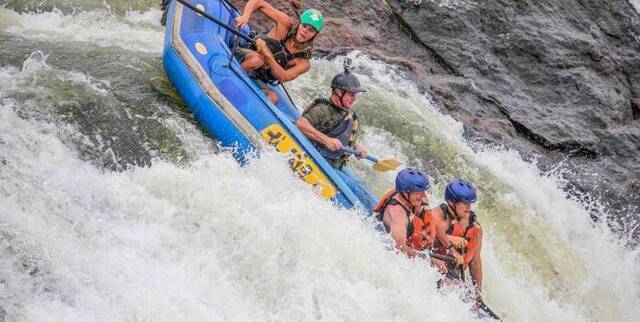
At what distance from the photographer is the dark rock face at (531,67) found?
9484 mm

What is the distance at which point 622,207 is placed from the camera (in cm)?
889

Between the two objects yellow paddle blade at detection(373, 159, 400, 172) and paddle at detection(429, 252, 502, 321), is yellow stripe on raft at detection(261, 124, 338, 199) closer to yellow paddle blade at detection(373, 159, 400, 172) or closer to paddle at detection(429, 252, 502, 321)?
yellow paddle blade at detection(373, 159, 400, 172)

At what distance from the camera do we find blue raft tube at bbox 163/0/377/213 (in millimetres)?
5734

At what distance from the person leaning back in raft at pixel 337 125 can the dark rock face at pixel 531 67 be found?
3370 millimetres

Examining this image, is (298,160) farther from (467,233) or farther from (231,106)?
(467,233)

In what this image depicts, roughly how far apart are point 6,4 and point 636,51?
8.81 m

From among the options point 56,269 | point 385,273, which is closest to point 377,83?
point 385,273

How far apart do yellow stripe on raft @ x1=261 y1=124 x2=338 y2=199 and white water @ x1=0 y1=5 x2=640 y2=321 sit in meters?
0.09

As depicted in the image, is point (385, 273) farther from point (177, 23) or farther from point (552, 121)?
point (552, 121)

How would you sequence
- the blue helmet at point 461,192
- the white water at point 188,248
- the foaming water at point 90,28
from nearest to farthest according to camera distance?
the white water at point 188,248 < the blue helmet at point 461,192 < the foaming water at point 90,28

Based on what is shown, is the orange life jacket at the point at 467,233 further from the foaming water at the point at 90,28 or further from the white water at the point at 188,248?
the foaming water at the point at 90,28

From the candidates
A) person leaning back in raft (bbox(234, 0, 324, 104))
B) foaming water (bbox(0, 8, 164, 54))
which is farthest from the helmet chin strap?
foaming water (bbox(0, 8, 164, 54))

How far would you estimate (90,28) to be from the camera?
795 cm

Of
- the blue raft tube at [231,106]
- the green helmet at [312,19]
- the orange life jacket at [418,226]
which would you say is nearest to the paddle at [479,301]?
the orange life jacket at [418,226]
